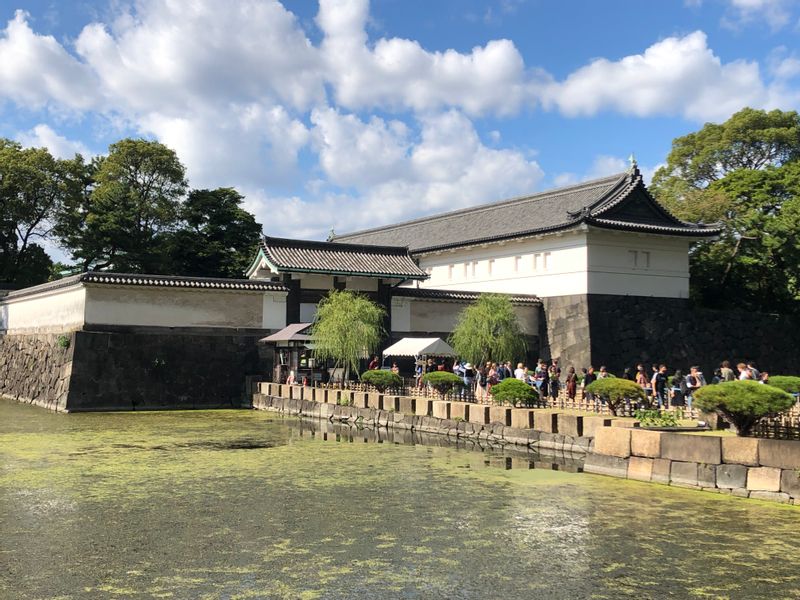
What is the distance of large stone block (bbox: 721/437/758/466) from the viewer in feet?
41.0

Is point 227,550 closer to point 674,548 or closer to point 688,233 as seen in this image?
point 674,548

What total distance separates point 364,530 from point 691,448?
21.4 ft

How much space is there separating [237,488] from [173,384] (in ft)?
53.9

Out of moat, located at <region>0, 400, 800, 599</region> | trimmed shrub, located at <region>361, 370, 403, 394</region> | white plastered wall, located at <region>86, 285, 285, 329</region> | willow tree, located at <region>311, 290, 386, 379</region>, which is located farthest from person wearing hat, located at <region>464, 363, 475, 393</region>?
moat, located at <region>0, 400, 800, 599</region>

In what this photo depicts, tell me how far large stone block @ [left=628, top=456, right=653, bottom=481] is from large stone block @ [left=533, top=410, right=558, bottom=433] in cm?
397

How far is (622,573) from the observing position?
8180 millimetres

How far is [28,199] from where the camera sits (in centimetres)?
4694

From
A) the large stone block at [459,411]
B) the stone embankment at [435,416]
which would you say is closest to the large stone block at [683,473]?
the stone embankment at [435,416]

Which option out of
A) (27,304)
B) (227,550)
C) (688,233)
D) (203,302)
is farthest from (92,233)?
(227,550)

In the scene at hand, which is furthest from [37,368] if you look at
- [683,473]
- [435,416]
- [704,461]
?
[704,461]

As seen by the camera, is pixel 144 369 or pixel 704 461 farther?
pixel 144 369

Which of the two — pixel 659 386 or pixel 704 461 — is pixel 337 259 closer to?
pixel 659 386

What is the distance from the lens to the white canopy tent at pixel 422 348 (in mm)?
27062

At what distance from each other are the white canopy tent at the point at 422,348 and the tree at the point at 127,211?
23449mm
